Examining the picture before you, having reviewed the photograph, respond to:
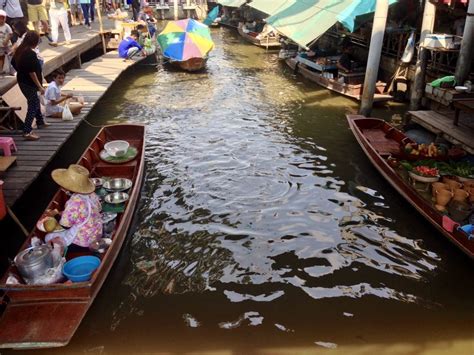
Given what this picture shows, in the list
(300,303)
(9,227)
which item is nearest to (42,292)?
(9,227)

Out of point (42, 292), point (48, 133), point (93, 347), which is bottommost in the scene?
point (93, 347)

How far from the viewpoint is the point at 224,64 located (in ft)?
70.7

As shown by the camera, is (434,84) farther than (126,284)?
Yes

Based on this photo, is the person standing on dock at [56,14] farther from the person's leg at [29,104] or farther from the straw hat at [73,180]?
the straw hat at [73,180]

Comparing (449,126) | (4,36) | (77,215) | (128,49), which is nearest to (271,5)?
(128,49)

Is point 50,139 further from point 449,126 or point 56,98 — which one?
point 449,126

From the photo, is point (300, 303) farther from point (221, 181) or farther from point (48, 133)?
point (48, 133)

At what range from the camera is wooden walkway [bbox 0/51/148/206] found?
7562 millimetres

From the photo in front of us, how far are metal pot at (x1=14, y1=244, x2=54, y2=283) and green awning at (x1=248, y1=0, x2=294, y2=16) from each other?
1811 centimetres

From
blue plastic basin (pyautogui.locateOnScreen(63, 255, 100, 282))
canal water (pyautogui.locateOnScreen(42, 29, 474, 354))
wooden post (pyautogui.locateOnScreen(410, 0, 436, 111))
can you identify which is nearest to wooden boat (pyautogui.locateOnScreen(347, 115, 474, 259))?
canal water (pyautogui.locateOnScreen(42, 29, 474, 354))

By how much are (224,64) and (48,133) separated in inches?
526

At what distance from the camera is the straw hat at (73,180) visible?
234 inches

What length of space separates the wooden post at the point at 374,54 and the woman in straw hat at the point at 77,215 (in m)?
10.1

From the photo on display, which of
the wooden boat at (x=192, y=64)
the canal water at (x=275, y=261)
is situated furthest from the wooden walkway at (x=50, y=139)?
the wooden boat at (x=192, y=64)
